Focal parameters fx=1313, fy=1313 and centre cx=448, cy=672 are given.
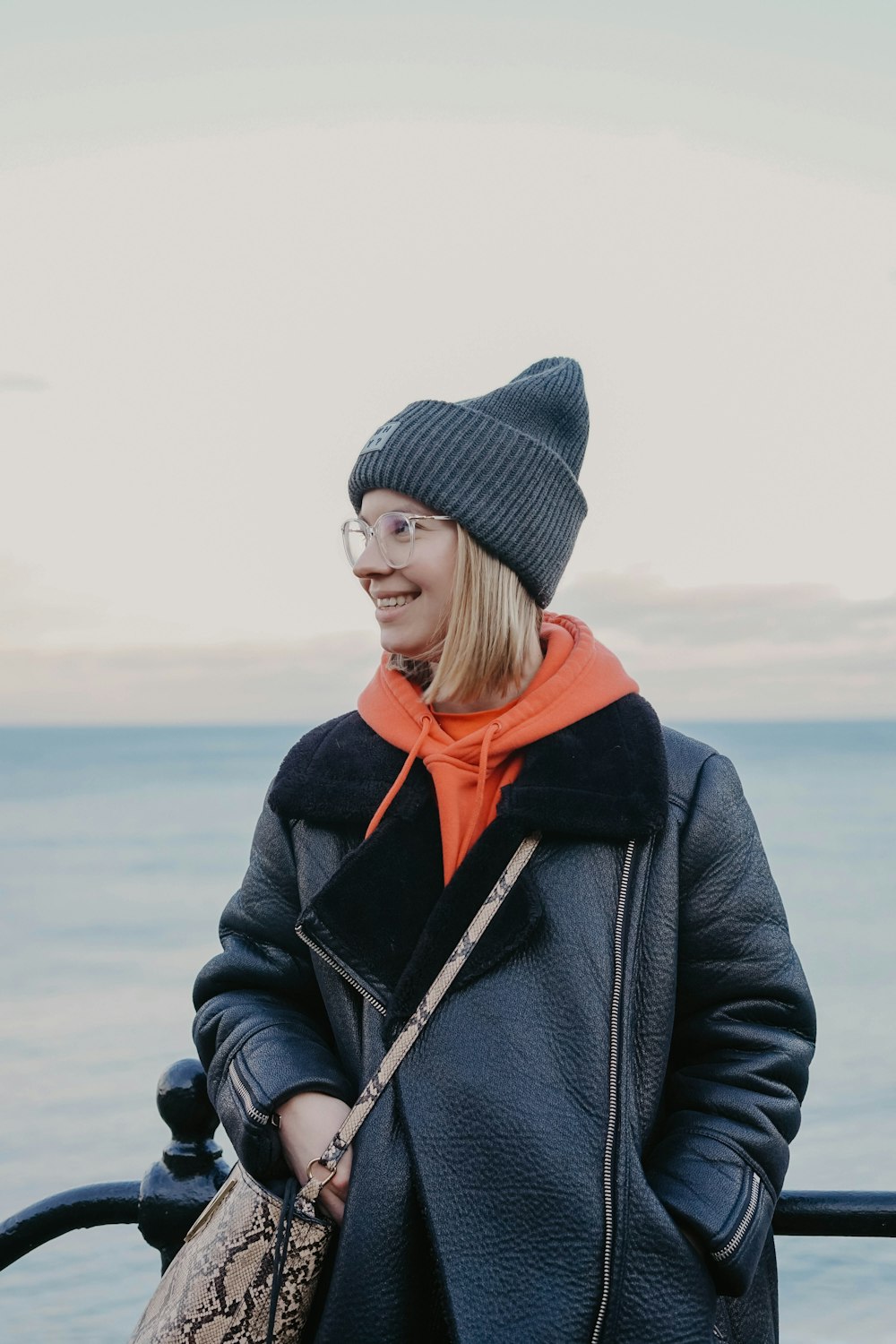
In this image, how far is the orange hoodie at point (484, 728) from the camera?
2.29 metres

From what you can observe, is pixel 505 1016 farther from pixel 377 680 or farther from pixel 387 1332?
pixel 377 680

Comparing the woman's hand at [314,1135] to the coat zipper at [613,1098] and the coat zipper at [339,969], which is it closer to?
the coat zipper at [339,969]

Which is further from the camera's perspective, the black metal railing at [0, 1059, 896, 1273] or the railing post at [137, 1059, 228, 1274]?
the railing post at [137, 1059, 228, 1274]

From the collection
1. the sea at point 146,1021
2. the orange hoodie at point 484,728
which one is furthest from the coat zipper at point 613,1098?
the sea at point 146,1021

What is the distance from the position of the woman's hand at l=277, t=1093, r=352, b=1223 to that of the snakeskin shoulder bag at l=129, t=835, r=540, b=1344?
2cm

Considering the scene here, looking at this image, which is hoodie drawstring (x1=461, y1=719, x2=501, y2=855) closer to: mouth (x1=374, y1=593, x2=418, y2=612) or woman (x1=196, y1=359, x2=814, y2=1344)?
woman (x1=196, y1=359, x2=814, y2=1344)

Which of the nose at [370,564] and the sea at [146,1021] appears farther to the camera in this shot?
the sea at [146,1021]

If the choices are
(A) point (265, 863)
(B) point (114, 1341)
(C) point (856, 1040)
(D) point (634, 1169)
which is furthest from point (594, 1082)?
(C) point (856, 1040)

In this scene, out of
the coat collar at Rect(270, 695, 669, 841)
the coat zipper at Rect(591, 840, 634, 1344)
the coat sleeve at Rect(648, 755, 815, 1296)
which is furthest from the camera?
the coat collar at Rect(270, 695, 669, 841)

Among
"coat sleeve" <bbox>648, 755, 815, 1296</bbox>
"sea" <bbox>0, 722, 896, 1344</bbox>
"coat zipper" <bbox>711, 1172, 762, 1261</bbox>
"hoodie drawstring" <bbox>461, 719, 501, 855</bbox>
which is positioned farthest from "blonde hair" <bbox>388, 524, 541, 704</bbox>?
"sea" <bbox>0, 722, 896, 1344</bbox>

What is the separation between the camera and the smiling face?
93.6 inches

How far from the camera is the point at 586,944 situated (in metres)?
2.13

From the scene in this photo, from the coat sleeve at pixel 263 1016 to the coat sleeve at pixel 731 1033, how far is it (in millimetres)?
570

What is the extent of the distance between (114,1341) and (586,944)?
5.76 metres
